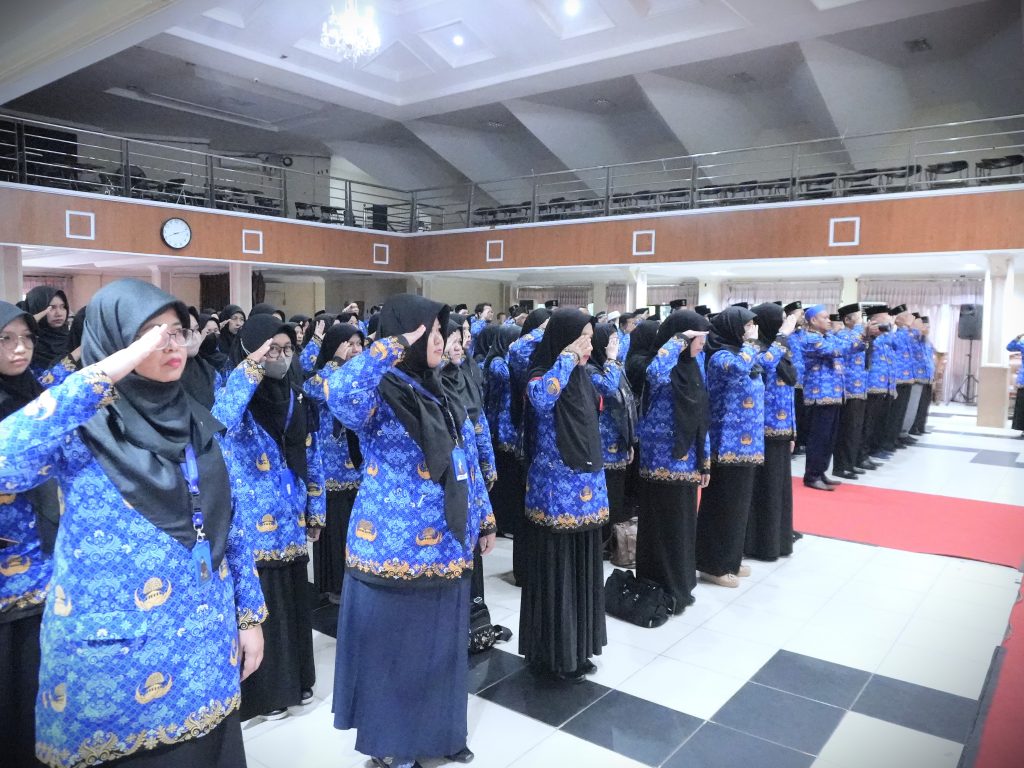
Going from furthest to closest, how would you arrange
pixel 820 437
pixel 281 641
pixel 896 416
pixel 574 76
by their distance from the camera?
pixel 574 76 → pixel 896 416 → pixel 820 437 → pixel 281 641

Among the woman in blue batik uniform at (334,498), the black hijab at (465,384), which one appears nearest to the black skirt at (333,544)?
the woman in blue batik uniform at (334,498)

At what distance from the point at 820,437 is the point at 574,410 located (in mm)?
4232

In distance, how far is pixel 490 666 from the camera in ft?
10.0

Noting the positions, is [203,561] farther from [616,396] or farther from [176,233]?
[176,233]

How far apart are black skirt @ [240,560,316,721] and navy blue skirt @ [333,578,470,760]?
385mm

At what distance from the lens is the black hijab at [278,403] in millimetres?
2258

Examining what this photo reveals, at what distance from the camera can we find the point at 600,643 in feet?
9.66

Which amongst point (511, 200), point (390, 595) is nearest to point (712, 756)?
point (390, 595)

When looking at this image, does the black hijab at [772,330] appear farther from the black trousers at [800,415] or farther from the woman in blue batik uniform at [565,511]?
the black trousers at [800,415]

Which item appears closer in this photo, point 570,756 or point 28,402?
point 28,402

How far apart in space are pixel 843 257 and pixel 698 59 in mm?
4397

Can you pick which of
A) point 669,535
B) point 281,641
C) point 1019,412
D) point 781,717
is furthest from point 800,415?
point 281,641

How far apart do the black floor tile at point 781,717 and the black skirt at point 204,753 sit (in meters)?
1.83

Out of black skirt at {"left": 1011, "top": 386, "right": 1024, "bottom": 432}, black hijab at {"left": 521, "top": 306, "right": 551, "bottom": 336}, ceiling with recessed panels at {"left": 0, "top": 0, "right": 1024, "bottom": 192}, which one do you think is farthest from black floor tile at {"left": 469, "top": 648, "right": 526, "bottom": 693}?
black skirt at {"left": 1011, "top": 386, "right": 1024, "bottom": 432}
